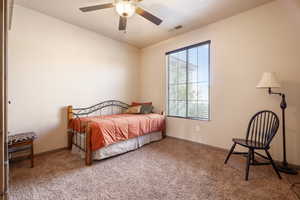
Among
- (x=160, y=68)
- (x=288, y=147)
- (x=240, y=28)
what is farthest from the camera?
(x=160, y=68)

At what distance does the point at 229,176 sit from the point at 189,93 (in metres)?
2.03

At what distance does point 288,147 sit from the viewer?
225 centimetres

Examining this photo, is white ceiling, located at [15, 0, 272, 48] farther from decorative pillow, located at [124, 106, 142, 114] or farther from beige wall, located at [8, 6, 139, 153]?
decorative pillow, located at [124, 106, 142, 114]

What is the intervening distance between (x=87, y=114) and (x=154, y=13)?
8.60 feet

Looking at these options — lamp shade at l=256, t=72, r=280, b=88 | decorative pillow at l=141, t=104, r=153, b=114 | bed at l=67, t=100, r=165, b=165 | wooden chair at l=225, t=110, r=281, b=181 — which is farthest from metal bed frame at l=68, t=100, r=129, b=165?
lamp shade at l=256, t=72, r=280, b=88

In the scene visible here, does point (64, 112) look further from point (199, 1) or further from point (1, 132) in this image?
point (199, 1)

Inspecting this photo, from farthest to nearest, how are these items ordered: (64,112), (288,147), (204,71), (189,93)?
(189,93), (204,71), (64,112), (288,147)

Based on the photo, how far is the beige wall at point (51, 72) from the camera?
2.49 m

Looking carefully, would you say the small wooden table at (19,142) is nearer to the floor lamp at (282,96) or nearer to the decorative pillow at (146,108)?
the decorative pillow at (146,108)

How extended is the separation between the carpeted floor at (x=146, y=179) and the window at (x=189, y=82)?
117cm

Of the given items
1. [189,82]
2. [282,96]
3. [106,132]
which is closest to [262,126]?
[282,96]

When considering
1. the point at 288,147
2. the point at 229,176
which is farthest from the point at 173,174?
the point at 288,147

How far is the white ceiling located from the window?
57 centimetres

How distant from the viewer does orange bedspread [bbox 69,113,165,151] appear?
2404 millimetres
